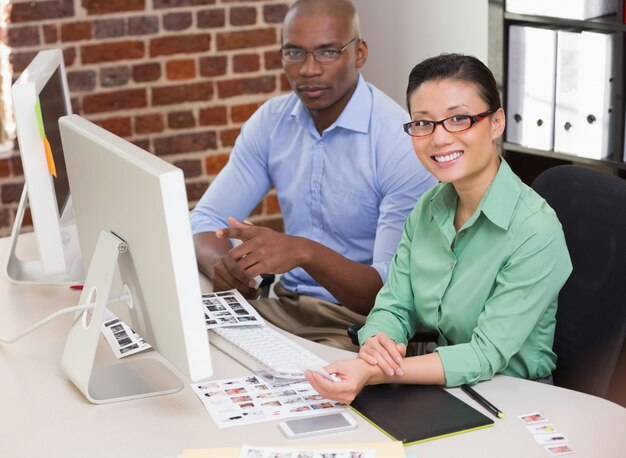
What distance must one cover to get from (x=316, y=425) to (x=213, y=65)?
250cm

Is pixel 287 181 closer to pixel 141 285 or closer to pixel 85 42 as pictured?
pixel 141 285

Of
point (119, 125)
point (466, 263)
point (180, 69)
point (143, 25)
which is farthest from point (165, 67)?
point (466, 263)

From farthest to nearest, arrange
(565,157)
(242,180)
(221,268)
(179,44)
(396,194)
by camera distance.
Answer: (179,44) → (565,157) → (242,180) → (396,194) → (221,268)

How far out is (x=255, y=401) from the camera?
1.75 m

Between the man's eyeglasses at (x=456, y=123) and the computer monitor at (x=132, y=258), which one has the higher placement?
the man's eyeglasses at (x=456, y=123)

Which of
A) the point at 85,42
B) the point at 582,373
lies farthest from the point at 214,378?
the point at 85,42

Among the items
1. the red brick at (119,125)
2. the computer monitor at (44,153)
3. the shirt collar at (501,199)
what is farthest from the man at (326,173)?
the red brick at (119,125)

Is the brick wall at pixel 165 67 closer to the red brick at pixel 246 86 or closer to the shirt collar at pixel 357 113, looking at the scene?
the red brick at pixel 246 86

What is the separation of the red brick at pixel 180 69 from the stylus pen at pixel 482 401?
2391 millimetres

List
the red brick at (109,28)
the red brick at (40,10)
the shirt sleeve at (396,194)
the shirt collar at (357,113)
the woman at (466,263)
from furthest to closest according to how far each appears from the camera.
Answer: the red brick at (109,28), the red brick at (40,10), the shirt collar at (357,113), the shirt sleeve at (396,194), the woman at (466,263)

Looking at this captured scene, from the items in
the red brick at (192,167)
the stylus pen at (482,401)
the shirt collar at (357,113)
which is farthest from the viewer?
the red brick at (192,167)

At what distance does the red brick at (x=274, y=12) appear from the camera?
13.0ft

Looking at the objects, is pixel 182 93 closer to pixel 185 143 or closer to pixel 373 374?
pixel 185 143

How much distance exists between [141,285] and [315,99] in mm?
993
